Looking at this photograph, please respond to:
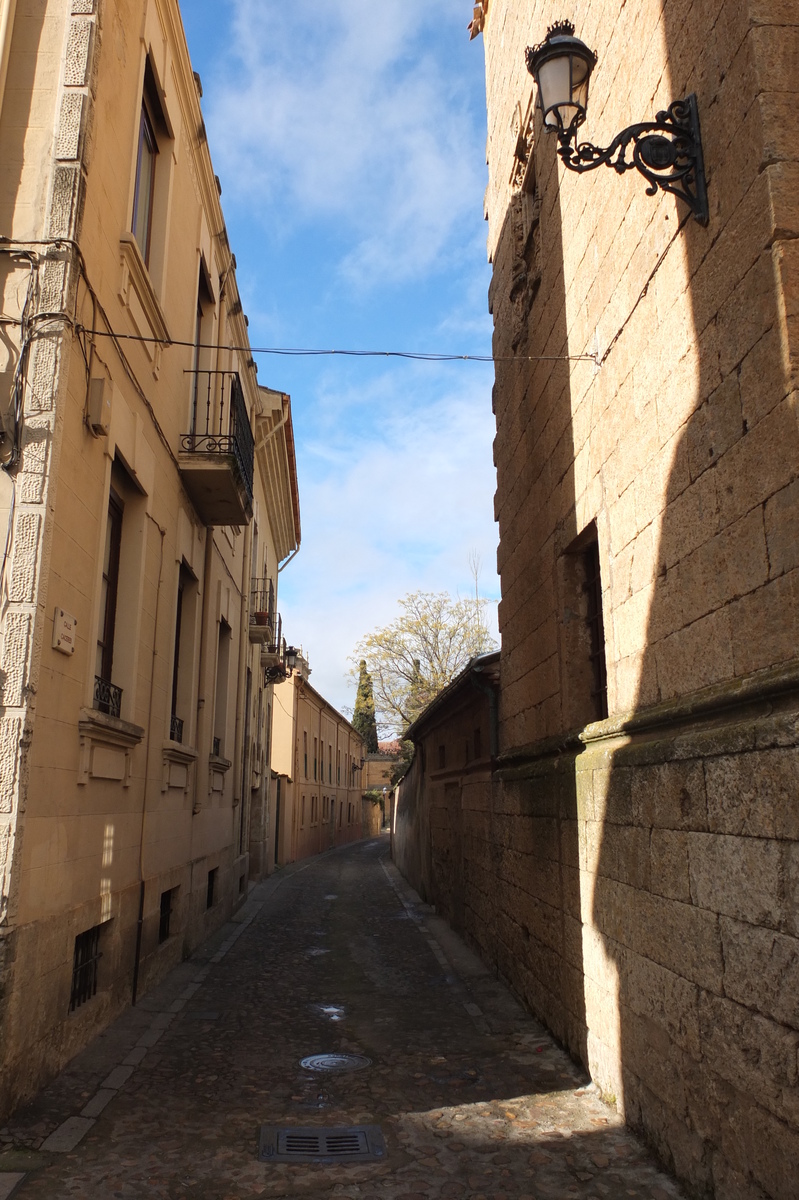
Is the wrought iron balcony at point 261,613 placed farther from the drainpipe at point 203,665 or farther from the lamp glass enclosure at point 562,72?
the lamp glass enclosure at point 562,72

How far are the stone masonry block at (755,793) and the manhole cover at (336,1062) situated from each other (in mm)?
3513

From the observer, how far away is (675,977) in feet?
13.2

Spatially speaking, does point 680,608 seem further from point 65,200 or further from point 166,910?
point 166,910

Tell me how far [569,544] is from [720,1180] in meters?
4.00

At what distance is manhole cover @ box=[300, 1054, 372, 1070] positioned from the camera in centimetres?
588

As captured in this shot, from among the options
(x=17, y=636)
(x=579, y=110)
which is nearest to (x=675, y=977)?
(x=17, y=636)

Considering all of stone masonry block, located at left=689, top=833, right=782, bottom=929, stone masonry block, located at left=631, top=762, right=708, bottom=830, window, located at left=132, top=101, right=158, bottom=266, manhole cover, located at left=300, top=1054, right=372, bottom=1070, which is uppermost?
window, located at left=132, top=101, right=158, bottom=266

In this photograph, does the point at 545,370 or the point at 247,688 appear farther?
the point at 247,688

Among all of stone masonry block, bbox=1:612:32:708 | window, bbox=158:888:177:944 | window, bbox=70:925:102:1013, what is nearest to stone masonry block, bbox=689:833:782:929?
stone masonry block, bbox=1:612:32:708

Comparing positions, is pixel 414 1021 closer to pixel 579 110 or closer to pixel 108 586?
pixel 108 586

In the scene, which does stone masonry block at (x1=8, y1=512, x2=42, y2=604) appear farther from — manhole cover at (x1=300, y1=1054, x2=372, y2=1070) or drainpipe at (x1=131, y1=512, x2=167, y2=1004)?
manhole cover at (x1=300, y1=1054, x2=372, y2=1070)

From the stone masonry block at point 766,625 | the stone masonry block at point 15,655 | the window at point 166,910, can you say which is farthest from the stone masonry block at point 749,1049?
the window at point 166,910

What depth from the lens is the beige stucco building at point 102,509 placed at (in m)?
4.94

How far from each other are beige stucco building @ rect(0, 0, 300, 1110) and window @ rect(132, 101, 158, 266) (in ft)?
0.10
